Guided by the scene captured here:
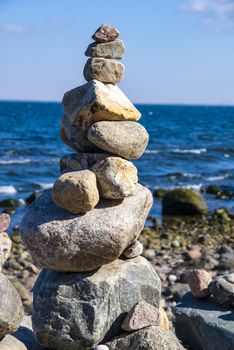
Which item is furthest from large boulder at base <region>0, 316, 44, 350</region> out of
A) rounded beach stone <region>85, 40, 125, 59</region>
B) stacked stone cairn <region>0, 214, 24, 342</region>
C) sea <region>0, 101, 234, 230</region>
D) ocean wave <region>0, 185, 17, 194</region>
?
ocean wave <region>0, 185, 17, 194</region>

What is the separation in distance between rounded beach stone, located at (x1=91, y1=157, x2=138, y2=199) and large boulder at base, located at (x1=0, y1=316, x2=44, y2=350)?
173 centimetres

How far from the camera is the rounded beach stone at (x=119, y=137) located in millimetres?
6344

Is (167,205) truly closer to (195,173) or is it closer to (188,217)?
(188,217)

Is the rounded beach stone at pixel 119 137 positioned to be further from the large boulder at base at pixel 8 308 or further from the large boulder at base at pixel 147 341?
the large boulder at base at pixel 147 341

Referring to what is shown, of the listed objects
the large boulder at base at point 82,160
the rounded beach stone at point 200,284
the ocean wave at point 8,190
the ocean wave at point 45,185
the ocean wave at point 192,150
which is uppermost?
the large boulder at base at point 82,160

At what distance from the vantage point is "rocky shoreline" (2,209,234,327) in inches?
482

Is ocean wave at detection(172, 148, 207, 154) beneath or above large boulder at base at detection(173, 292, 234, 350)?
beneath

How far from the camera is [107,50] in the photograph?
6680 millimetres

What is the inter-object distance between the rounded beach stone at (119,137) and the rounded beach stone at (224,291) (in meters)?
1.81

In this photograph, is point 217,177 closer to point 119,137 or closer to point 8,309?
point 119,137

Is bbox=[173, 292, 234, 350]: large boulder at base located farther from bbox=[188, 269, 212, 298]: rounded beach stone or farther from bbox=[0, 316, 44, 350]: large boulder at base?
bbox=[0, 316, 44, 350]: large boulder at base

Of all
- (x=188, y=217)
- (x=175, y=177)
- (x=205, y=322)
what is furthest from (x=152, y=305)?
(x=175, y=177)

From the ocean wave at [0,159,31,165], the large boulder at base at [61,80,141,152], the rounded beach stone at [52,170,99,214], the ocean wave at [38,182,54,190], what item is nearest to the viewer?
the rounded beach stone at [52,170,99,214]

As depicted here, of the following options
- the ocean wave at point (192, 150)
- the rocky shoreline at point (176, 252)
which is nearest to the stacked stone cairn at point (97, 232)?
the rocky shoreline at point (176, 252)
